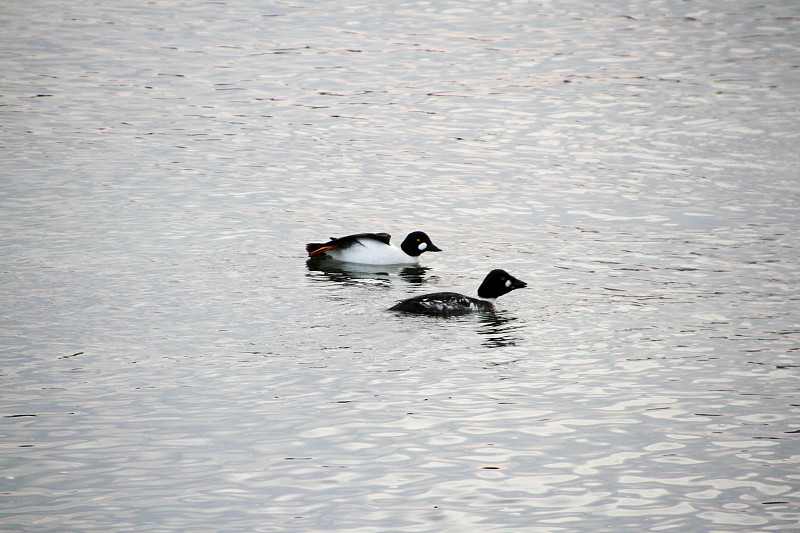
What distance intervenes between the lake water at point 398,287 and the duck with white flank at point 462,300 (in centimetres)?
17

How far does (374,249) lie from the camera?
52.0ft

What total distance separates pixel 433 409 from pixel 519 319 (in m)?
3.34

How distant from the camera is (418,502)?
8156mm

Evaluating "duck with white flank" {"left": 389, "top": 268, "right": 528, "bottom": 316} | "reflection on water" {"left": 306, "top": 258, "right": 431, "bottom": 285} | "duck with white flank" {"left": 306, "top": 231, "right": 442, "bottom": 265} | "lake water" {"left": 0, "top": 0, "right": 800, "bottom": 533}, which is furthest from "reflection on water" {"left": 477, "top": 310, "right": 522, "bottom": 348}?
"duck with white flank" {"left": 306, "top": 231, "right": 442, "bottom": 265}

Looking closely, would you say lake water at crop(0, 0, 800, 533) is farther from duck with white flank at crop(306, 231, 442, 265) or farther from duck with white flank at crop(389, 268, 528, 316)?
duck with white flank at crop(306, 231, 442, 265)

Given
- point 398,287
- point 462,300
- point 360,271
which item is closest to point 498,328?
point 462,300

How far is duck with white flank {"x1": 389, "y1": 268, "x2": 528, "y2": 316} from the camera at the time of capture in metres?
12.8

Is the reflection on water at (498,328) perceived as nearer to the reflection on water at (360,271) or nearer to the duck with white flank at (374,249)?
the reflection on water at (360,271)

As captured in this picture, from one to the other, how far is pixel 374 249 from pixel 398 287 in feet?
4.34

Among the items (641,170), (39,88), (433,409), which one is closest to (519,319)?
(433,409)

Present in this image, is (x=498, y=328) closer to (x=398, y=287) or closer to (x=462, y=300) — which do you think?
(x=462, y=300)

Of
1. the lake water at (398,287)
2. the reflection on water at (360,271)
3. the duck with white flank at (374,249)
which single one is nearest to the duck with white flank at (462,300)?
the lake water at (398,287)

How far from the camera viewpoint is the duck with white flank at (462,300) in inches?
502

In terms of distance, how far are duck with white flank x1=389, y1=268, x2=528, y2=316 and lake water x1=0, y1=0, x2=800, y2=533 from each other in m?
0.17
